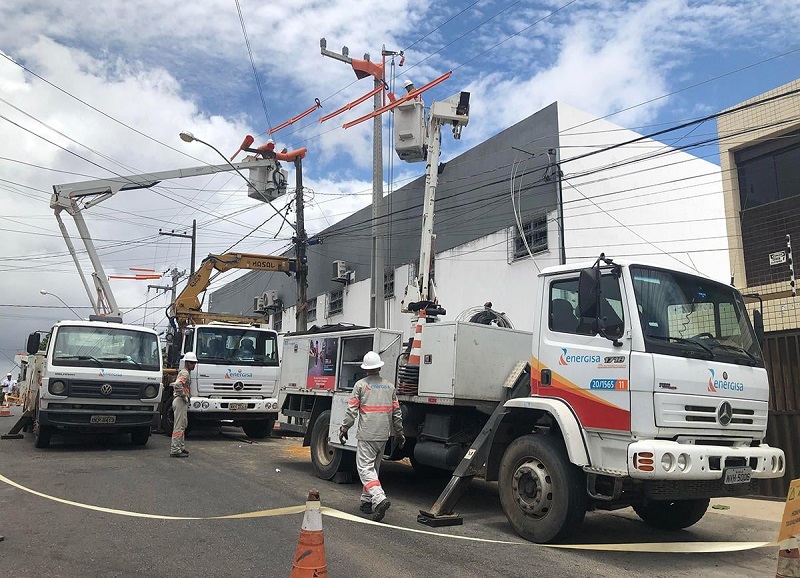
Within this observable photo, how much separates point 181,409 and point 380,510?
6454mm

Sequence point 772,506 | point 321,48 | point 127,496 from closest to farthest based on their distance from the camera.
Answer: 1. point 127,496
2. point 772,506
3. point 321,48

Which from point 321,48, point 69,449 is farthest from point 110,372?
point 321,48

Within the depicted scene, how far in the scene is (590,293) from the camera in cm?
567

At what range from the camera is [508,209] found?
15.5 meters

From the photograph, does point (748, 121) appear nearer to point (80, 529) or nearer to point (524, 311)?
point (524, 311)

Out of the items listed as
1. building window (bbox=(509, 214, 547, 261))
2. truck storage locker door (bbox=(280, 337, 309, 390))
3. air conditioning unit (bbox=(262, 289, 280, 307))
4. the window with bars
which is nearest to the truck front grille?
truck storage locker door (bbox=(280, 337, 309, 390))

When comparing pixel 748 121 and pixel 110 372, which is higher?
pixel 748 121

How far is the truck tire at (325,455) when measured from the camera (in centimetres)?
886

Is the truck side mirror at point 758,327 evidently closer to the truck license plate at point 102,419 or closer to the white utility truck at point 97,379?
the white utility truck at point 97,379

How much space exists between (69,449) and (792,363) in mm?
12307

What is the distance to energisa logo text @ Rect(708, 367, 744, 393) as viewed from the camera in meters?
5.55

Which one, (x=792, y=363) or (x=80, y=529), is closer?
(x=80, y=529)

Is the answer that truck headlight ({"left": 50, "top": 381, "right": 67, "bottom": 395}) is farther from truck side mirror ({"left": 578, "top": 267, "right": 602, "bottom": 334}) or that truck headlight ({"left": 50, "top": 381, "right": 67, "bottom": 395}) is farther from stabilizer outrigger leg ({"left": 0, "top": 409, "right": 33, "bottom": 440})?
truck side mirror ({"left": 578, "top": 267, "right": 602, "bottom": 334})

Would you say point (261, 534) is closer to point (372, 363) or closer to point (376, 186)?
point (372, 363)
